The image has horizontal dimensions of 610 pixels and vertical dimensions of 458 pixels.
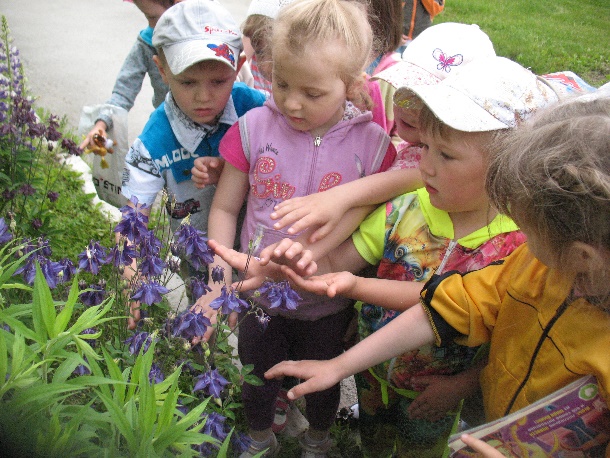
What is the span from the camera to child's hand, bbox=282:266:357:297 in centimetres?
200

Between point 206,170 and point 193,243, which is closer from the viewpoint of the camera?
point 193,243

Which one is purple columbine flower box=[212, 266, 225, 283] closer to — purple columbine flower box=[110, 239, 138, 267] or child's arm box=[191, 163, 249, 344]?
purple columbine flower box=[110, 239, 138, 267]

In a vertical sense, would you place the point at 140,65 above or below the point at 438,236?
above

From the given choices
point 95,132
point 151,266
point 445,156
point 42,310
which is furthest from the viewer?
point 95,132

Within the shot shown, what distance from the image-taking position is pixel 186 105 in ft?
8.14

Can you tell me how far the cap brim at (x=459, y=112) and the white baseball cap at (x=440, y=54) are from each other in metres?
0.28

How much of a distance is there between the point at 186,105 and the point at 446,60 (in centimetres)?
96

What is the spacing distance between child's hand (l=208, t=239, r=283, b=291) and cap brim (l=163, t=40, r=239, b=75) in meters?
0.75

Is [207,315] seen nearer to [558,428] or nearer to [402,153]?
[402,153]

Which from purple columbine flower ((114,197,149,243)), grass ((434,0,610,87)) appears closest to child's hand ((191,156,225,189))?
purple columbine flower ((114,197,149,243))

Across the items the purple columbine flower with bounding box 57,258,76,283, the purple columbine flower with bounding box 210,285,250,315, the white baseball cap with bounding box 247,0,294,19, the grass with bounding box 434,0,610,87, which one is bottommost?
the grass with bounding box 434,0,610,87

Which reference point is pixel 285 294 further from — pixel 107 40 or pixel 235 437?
pixel 107 40

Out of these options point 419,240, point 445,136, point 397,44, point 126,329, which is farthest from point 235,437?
point 397,44

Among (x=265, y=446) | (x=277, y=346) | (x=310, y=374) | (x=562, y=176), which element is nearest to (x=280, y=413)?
(x=265, y=446)
